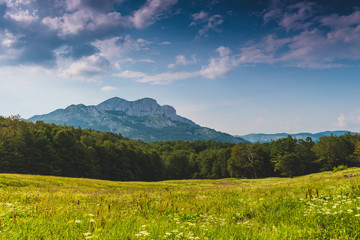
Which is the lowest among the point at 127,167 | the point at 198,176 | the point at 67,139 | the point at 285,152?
the point at 198,176

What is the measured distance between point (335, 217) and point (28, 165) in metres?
83.2

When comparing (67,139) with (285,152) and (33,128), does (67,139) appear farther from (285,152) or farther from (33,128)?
(285,152)

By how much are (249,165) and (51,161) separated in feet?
268

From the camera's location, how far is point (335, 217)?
5.15 m

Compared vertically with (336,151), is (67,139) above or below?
above

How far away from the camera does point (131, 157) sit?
110 metres

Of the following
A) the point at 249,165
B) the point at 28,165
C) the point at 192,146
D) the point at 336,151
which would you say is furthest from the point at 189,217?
the point at 192,146

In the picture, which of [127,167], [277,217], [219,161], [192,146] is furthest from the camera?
[192,146]

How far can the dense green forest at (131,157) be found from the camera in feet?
225

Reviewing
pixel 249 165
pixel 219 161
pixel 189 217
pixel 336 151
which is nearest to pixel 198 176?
pixel 219 161

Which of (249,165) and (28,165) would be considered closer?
(28,165)

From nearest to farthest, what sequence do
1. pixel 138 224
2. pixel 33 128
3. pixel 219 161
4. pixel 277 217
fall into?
pixel 138 224 → pixel 277 217 → pixel 33 128 → pixel 219 161

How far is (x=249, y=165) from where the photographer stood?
313ft

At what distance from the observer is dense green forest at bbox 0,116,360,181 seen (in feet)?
225
